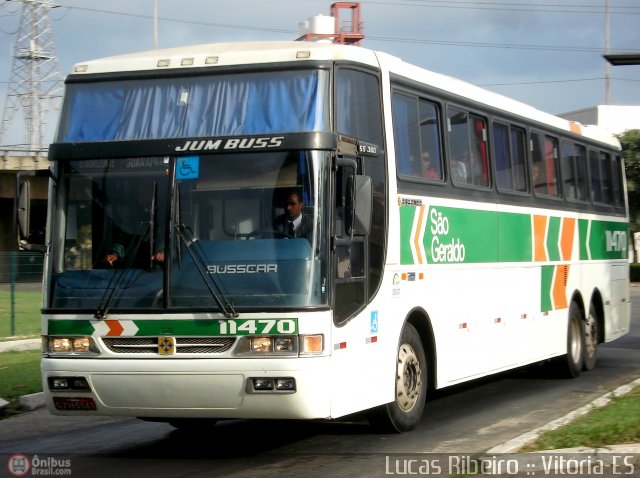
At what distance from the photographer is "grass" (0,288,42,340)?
2312 centimetres

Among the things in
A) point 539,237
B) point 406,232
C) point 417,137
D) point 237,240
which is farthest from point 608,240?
point 237,240

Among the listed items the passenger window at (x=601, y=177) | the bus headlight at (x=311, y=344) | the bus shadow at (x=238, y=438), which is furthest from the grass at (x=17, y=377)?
the passenger window at (x=601, y=177)

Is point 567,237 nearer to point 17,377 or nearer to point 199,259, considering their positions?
point 17,377

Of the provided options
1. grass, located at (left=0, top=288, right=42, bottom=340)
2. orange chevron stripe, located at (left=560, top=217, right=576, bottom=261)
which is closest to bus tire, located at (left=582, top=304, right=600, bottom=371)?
orange chevron stripe, located at (left=560, top=217, right=576, bottom=261)

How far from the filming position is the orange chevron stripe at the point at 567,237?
1520 centimetres

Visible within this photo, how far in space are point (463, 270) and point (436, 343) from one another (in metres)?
1.18

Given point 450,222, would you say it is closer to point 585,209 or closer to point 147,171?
point 147,171

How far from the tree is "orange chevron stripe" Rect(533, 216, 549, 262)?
37.5m

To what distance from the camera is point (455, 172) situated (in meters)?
11.6

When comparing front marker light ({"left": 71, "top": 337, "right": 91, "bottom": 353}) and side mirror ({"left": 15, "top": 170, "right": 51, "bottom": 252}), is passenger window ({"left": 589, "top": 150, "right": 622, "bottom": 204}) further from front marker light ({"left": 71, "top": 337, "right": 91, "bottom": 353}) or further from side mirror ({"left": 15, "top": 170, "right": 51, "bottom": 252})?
side mirror ({"left": 15, "top": 170, "right": 51, "bottom": 252})

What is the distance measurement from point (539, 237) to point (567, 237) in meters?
1.37

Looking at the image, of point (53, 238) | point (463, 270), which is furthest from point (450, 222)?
Answer: point (53, 238)

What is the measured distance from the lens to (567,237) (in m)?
15.4

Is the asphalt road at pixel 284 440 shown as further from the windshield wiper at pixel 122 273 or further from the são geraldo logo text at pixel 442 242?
the são geraldo logo text at pixel 442 242
